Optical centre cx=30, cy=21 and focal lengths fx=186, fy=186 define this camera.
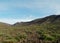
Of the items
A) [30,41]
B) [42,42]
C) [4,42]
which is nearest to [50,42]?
[42,42]

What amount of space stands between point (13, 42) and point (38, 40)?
597 centimetres

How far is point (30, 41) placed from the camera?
3772 centimetres

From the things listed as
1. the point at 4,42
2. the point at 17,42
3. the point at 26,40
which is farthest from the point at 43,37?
the point at 4,42

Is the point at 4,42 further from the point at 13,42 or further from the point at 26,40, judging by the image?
the point at 26,40

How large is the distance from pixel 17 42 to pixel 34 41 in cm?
426

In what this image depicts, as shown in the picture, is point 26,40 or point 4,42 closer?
point 4,42

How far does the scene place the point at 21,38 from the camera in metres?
39.4

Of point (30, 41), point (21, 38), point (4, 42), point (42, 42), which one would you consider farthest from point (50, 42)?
point (4, 42)

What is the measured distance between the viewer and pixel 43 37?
40312 millimetres

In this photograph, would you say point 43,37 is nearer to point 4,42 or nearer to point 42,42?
point 42,42

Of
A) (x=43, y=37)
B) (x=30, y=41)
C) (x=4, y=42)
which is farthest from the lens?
(x=43, y=37)

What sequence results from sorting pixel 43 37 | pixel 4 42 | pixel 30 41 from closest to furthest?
Result: pixel 4 42, pixel 30 41, pixel 43 37

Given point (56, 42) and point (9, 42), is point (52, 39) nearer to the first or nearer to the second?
point (56, 42)

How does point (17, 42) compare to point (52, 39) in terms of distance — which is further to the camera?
point (52, 39)
